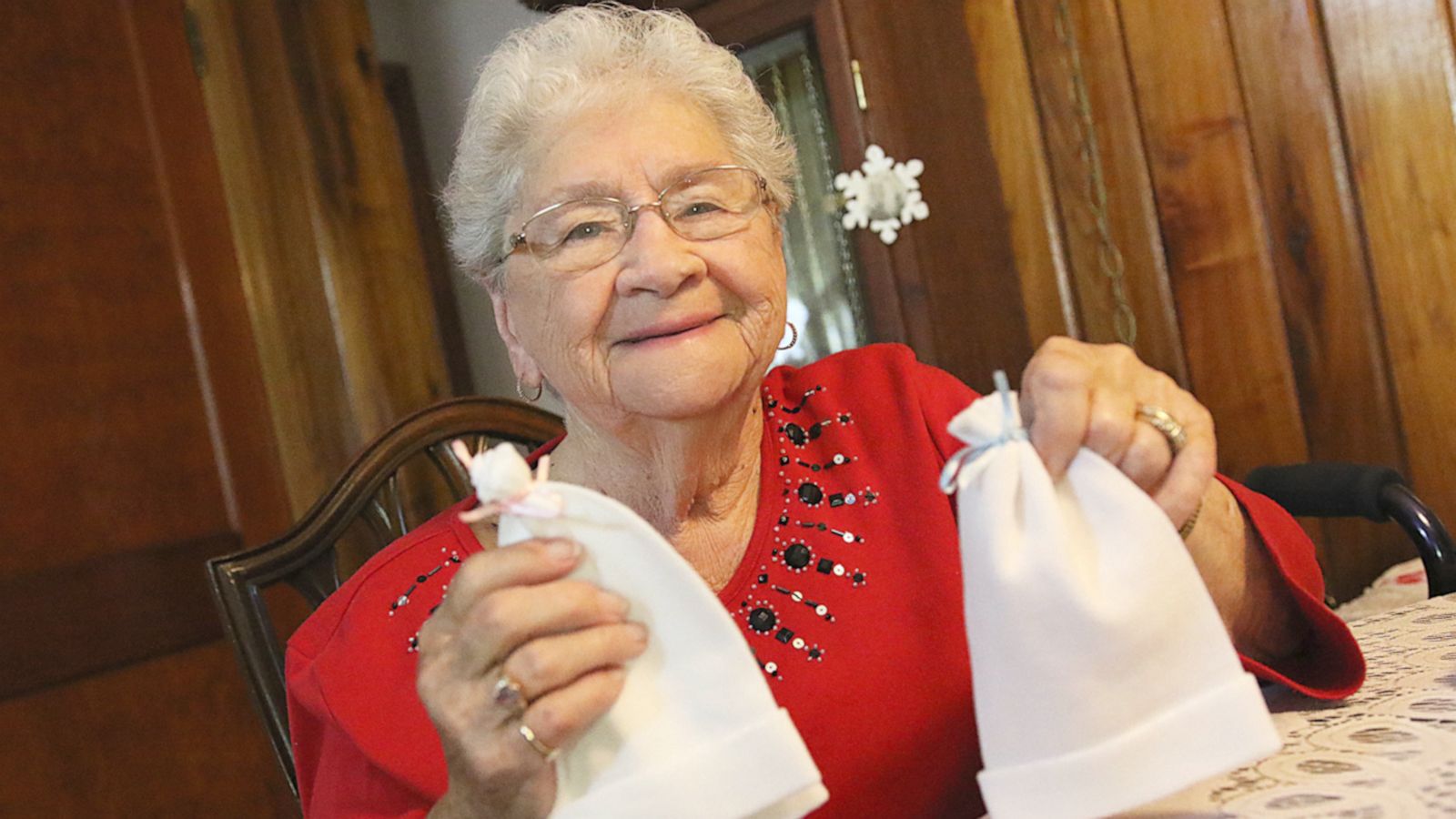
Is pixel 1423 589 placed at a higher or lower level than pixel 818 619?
lower

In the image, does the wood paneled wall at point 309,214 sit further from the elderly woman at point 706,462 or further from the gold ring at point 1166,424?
the gold ring at point 1166,424

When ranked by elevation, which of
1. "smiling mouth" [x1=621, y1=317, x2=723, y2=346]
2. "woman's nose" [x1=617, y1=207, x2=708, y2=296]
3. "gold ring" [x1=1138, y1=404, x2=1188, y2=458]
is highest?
"woman's nose" [x1=617, y1=207, x2=708, y2=296]

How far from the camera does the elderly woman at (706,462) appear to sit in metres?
1.09

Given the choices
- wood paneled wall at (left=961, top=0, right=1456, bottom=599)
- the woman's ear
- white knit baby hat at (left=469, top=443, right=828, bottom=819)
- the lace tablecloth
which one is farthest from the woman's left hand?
wood paneled wall at (left=961, top=0, right=1456, bottom=599)

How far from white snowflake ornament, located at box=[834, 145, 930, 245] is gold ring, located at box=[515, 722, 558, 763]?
1.48 meters

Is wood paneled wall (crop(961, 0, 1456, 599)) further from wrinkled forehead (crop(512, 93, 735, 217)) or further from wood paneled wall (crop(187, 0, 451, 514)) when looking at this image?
wood paneled wall (crop(187, 0, 451, 514))

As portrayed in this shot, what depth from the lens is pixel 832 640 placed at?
112 centimetres

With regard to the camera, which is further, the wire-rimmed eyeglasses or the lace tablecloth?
the wire-rimmed eyeglasses

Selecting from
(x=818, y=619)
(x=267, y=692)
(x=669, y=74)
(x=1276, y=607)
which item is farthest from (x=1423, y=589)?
(x=267, y=692)

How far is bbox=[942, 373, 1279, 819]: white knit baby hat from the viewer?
73 centimetres

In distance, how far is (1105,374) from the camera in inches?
33.2

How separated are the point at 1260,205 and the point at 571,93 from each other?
118 cm

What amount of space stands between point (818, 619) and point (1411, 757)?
512 mm

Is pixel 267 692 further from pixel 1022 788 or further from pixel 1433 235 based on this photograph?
pixel 1433 235
